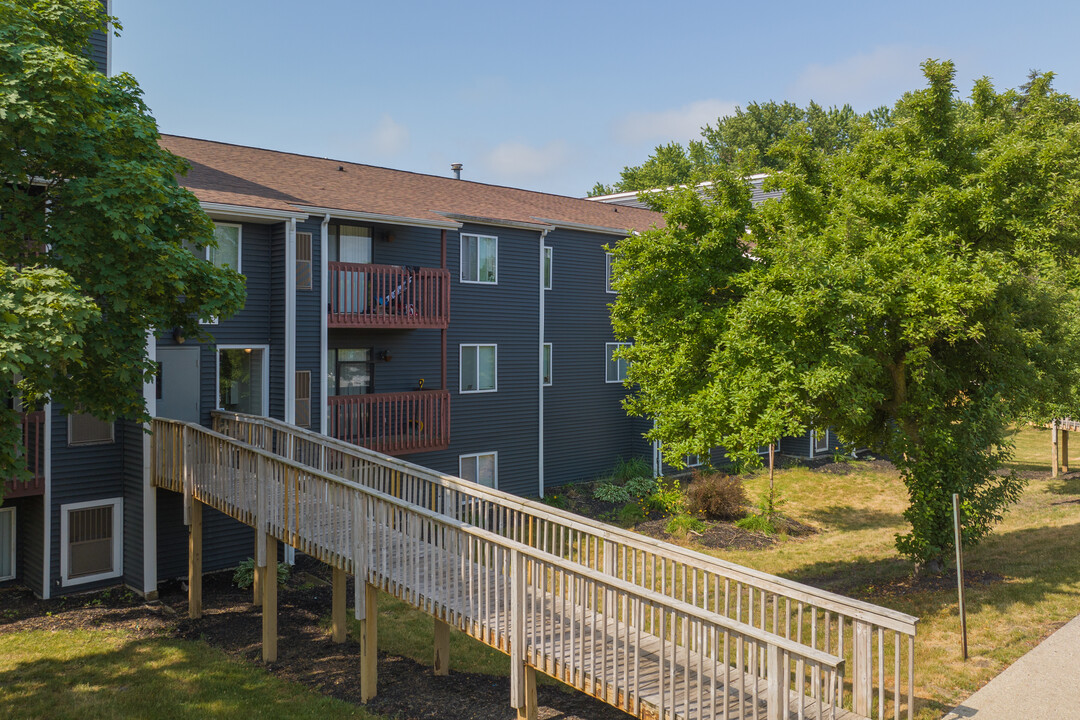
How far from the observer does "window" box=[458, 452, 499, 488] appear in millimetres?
21000

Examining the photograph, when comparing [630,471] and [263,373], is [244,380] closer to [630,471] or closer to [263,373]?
[263,373]

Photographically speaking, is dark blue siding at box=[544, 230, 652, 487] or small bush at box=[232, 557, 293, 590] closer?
small bush at box=[232, 557, 293, 590]

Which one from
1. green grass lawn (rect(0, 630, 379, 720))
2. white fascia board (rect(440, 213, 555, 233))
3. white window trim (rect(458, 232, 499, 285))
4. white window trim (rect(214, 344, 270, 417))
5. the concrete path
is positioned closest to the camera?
the concrete path

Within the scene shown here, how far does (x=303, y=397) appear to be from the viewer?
16922 millimetres

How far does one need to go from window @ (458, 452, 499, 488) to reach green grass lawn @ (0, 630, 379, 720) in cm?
943

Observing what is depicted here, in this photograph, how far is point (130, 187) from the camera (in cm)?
995

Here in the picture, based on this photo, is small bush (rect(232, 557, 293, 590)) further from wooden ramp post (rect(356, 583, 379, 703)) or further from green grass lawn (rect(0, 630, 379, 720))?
wooden ramp post (rect(356, 583, 379, 703))

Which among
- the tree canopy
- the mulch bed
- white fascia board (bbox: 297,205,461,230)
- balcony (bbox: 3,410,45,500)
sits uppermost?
the tree canopy

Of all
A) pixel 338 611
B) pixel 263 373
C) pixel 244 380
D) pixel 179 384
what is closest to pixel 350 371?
pixel 263 373

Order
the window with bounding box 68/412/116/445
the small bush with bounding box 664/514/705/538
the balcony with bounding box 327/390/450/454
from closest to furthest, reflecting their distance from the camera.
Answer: the window with bounding box 68/412/116/445 < the balcony with bounding box 327/390/450/454 < the small bush with bounding box 664/514/705/538

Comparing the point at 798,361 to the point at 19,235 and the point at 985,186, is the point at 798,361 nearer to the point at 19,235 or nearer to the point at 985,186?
the point at 985,186

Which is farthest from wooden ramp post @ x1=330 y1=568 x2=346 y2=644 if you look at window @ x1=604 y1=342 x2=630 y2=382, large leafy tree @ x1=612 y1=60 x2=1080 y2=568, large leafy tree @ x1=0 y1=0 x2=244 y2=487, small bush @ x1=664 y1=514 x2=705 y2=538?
window @ x1=604 y1=342 x2=630 y2=382

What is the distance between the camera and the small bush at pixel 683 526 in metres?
19.2

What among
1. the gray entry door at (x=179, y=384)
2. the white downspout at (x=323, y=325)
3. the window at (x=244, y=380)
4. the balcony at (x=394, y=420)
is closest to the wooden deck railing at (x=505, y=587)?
the gray entry door at (x=179, y=384)
